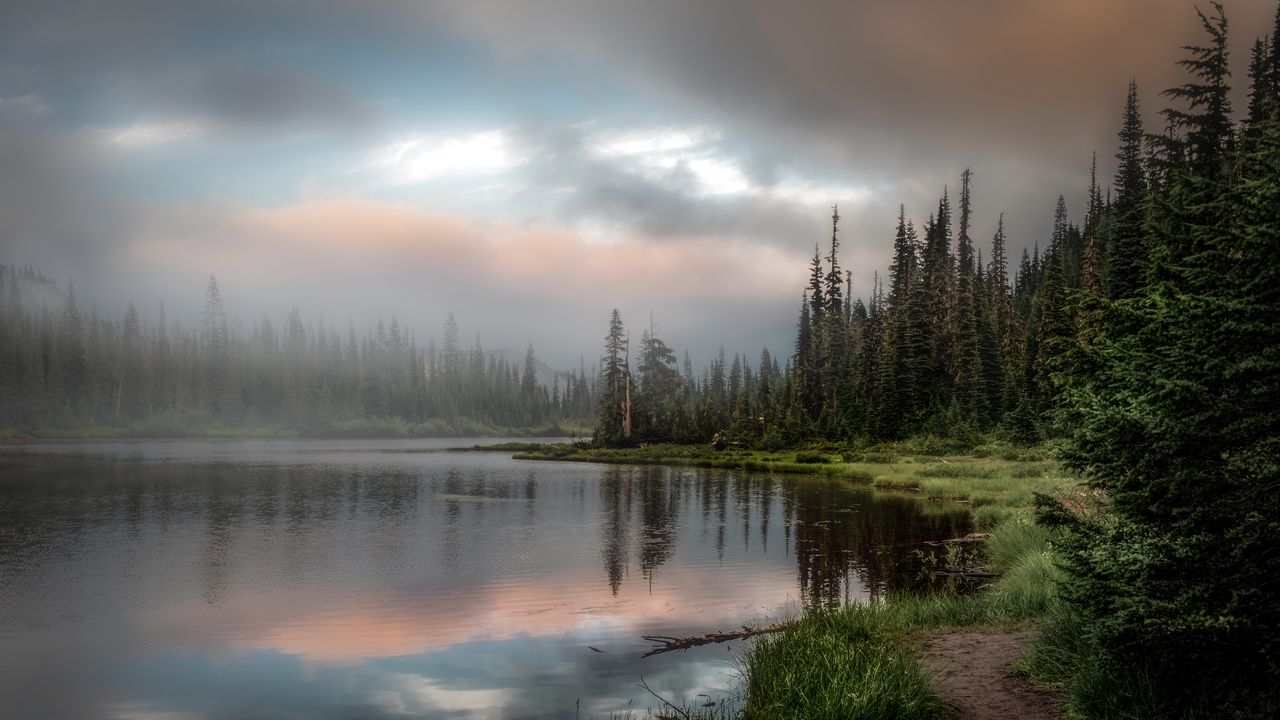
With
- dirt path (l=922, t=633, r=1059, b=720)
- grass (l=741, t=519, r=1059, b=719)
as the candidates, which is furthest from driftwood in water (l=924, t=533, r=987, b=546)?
dirt path (l=922, t=633, r=1059, b=720)

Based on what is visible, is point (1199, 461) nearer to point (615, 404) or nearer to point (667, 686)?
point (667, 686)

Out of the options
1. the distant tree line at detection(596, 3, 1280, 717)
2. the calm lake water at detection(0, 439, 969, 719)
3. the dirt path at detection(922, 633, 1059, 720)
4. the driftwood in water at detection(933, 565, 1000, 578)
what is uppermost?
the distant tree line at detection(596, 3, 1280, 717)

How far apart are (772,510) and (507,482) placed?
25784mm

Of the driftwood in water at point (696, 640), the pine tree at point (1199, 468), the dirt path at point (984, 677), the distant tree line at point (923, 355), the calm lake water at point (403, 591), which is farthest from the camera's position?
the distant tree line at point (923, 355)

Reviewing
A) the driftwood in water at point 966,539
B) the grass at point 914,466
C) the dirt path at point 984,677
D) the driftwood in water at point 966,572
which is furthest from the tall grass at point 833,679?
the driftwood in water at point 966,539

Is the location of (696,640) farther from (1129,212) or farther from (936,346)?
(936,346)

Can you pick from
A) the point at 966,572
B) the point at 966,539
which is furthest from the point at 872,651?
the point at 966,539

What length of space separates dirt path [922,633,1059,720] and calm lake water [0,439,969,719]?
3.78m

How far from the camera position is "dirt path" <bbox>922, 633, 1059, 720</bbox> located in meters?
10.2

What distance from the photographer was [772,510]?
40281mm

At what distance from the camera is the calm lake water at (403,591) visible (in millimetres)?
14383

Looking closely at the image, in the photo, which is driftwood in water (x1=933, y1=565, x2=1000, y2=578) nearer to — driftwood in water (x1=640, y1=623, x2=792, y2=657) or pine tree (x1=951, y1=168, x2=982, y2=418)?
driftwood in water (x1=640, y1=623, x2=792, y2=657)

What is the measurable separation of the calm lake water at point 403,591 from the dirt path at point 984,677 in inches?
149

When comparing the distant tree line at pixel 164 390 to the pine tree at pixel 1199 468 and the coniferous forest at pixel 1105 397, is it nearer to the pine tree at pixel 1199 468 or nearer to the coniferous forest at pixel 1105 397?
the coniferous forest at pixel 1105 397
